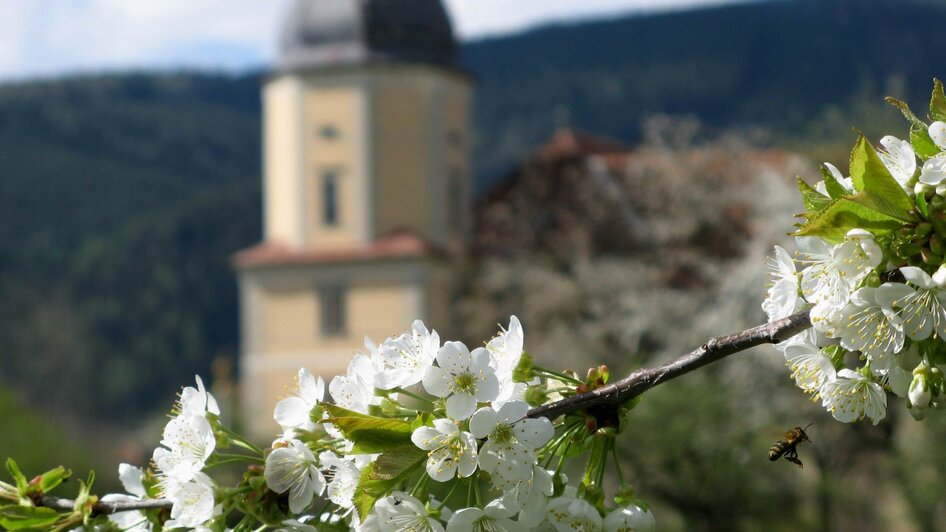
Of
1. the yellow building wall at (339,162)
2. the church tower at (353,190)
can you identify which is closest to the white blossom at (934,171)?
the church tower at (353,190)

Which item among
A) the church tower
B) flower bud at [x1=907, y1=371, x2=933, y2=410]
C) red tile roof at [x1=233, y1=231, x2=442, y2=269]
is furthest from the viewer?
the church tower

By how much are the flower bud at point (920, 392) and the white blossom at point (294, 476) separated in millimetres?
858

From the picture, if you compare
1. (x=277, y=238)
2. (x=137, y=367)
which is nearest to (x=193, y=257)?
(x=137, y=367)

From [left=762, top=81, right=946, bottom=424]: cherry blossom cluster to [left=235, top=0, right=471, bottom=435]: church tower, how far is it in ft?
138

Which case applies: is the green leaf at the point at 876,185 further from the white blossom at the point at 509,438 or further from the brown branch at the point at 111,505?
the brown branch at the point at 111,505

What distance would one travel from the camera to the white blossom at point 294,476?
7.63 ft

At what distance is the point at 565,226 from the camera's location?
4119 cm

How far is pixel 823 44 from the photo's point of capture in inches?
4252

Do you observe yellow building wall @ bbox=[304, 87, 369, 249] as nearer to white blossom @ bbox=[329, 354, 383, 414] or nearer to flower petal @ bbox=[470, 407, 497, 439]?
white blossom @ bbox=[329, 354, 383, 414]

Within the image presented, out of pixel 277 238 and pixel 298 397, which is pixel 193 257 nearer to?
pixel 277 238

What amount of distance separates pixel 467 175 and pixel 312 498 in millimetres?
45567

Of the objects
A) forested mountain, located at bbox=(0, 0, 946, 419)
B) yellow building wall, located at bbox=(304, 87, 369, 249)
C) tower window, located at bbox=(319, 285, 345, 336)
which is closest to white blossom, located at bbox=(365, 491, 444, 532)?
yellow building wall, located at bbox=(304, 87, 369, 249)

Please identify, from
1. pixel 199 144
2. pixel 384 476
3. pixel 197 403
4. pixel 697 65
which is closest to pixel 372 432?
pixel 384 476

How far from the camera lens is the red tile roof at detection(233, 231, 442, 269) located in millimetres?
44500
